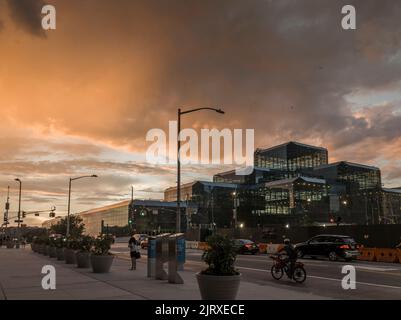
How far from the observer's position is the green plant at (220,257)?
1043cm

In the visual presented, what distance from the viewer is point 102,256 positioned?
18.7 m

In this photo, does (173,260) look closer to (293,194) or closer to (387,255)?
(387,255)

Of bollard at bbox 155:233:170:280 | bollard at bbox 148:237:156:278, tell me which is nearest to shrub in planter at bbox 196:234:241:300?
bollard at bbox 155:233:170:280

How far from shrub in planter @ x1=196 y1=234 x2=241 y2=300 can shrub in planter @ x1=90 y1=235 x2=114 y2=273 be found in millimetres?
8805

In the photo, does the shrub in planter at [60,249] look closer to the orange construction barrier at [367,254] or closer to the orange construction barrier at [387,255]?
the orange construction barrier at [367,254]

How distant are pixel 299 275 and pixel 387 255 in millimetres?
14856

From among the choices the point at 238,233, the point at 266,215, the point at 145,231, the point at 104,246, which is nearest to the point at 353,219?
the point at 266,215

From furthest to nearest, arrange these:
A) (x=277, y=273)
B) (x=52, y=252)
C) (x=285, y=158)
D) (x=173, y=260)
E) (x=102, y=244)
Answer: (x=285, y=158) < (x=52, y=252) < (x=102, y=244) < (x=277, y=273) < (x=173, y=260)

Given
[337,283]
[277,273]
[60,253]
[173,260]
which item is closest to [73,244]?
[60,253]

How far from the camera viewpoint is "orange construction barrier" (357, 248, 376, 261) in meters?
30.1

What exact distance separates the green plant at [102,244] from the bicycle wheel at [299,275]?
24.6 feet

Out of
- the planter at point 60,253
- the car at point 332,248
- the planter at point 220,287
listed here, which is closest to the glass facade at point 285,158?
the car at point 332,248
